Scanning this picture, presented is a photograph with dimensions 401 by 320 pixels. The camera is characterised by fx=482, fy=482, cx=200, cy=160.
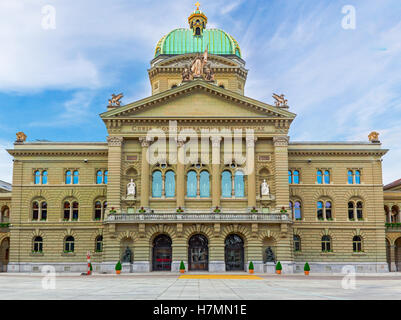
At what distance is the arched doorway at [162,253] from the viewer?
57.8 meters

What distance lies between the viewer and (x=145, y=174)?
5900 centimetres

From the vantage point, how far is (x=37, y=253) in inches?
2470

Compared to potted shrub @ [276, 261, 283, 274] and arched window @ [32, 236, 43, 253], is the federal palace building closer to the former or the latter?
arched window @ [32, 236, 43, 253]

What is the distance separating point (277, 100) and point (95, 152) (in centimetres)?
2497

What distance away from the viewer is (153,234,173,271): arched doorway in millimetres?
57812

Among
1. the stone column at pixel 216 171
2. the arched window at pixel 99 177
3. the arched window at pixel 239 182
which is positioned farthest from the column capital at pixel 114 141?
the arched window at pixel 239 182

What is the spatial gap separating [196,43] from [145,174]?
28.1m

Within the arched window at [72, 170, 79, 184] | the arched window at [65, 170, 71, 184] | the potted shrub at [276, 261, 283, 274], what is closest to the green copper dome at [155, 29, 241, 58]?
the arched window at [72, 170, 79, 184]

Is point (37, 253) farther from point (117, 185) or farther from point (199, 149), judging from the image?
point (199, 149)

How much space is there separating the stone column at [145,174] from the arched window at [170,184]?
2.48 metres

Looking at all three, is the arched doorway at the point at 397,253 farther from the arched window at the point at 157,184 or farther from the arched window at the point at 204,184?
the arched window at the point at 157,184

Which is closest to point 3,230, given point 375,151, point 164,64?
point 164,64

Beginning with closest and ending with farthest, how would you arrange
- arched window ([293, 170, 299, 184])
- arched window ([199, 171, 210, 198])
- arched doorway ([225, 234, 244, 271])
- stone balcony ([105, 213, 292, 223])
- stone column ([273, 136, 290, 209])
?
stone balcony ([105, 213, 292, 223])
arched doorway ([225, 234, 244, 271])
stone column ([273, 136, 290, 209])
arched window ([199, 171, 210, 198])
arched window ([293, 170, 299, 184])

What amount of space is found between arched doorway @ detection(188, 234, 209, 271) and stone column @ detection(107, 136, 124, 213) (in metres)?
9.73
